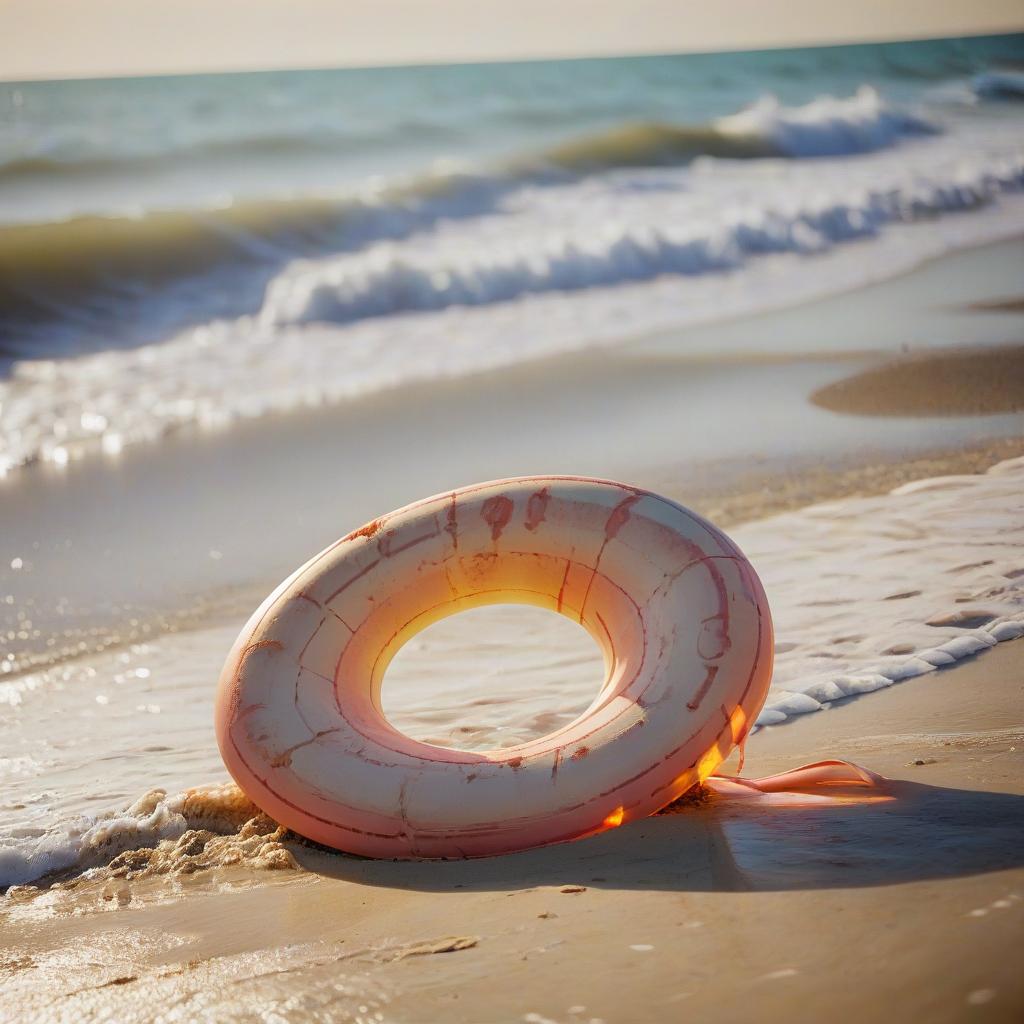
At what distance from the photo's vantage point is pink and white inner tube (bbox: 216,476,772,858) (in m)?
3.25

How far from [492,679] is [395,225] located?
11.8 m

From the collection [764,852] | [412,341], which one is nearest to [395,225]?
[412,341]

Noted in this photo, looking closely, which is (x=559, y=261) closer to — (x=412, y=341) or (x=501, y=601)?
(x=412, y=341)

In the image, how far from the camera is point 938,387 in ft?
26.7

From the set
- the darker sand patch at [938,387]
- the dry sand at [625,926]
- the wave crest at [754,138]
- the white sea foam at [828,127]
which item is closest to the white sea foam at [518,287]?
the wave crest at [754,138]

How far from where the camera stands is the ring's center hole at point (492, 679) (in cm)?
439

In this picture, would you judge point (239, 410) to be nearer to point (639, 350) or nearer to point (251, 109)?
point (639, 350)

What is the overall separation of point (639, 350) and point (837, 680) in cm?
579

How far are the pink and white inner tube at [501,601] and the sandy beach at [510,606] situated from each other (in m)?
0.13

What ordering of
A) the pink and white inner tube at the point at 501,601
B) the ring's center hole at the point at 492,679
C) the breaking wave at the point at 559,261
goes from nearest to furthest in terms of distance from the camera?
the pink and white inner tube at the point at 501,601 < the ring's center hole at the point at 492,679 < the breaking wave at the point at 559,261

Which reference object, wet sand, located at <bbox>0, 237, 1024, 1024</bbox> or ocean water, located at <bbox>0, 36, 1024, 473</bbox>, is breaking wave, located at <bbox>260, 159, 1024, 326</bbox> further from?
wet sand, located at <bbox>0, 237, 1024, 1024</bbox>

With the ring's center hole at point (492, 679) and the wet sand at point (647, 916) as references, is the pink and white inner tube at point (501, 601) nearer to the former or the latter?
the wet sand at point (647, 916)

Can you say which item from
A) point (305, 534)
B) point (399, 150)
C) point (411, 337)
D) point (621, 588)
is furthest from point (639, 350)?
point (399, 150)

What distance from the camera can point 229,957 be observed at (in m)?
2.86
